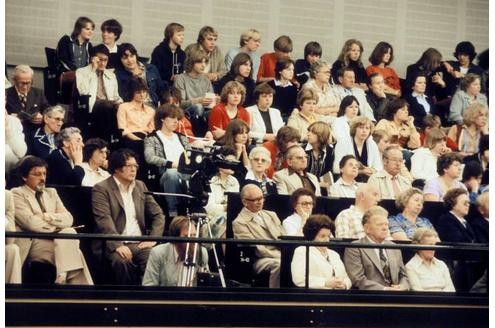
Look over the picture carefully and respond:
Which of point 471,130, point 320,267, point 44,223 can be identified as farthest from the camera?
point 471,130

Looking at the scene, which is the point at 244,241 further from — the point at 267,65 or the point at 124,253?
the point at 267,65

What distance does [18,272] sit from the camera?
335 inches

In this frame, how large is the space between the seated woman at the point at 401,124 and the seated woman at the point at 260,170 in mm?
1495

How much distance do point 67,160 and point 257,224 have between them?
1.42m

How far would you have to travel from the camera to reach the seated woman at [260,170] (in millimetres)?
9844

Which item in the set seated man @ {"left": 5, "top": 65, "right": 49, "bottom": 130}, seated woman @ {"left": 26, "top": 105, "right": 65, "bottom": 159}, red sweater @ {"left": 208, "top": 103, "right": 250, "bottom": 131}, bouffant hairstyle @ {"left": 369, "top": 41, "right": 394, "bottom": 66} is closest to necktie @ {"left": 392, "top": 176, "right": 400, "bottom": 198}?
red sweater @ {"left": 208, "top": 103, "right": 250, "bottom": 131}

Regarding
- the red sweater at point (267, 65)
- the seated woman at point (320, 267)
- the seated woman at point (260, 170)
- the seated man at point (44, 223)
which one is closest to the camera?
the seated man at point (44, 223)

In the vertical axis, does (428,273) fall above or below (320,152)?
below

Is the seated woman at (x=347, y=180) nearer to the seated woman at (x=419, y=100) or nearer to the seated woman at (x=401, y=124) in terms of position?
the seated woman at (x=401, y=124)

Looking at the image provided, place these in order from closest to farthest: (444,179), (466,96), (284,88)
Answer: (444,179)
(284,88)
(466,96)

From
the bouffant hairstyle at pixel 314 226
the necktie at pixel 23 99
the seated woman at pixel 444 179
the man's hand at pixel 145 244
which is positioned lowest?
the man's hand at pixel 145 244

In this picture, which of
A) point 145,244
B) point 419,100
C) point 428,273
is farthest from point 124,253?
point 419,100

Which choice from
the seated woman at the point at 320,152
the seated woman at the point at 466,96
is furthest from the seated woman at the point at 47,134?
the seated woman at the point at 466,96

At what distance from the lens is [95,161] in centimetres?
936
